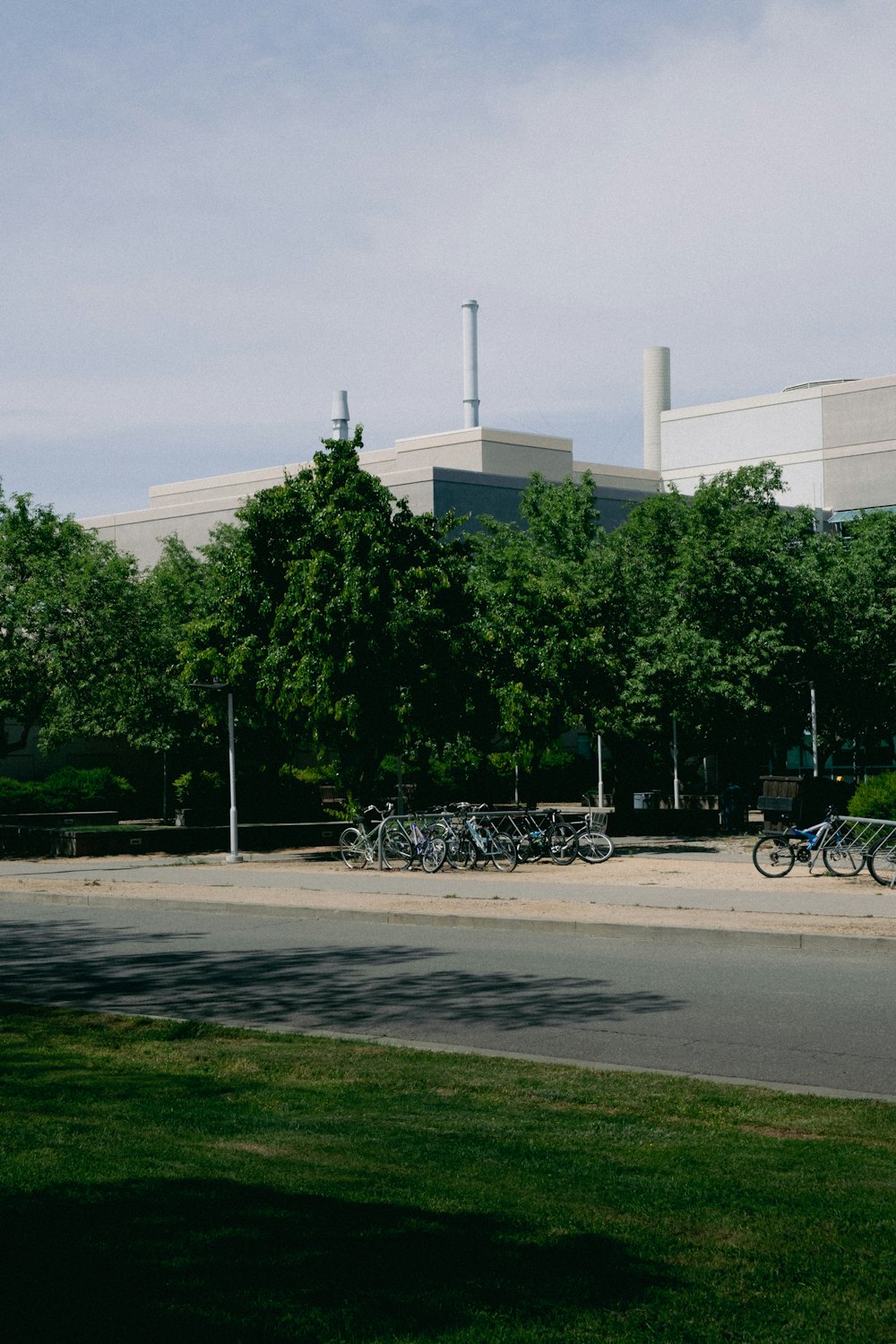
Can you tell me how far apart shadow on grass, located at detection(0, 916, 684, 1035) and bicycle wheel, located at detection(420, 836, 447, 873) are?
10141 millimetres

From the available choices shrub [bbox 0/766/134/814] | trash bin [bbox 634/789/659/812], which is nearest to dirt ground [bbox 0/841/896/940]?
shrub [bbox 0/766/134/814]

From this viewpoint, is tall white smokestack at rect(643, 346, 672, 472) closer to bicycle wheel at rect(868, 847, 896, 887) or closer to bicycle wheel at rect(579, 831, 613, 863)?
bicycle wheel at rect(579, 831, 613, 863)

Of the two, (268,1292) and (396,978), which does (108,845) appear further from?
(268,1292)

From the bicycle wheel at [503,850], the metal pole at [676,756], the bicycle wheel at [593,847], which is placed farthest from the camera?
the metal pole at [676,756]

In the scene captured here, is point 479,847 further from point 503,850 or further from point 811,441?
point 811,441

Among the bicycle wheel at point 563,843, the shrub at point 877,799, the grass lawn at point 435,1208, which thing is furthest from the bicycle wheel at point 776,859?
the grass lawn at point 435,1208

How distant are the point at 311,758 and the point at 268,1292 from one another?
50955 mm

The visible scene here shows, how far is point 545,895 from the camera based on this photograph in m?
19.6

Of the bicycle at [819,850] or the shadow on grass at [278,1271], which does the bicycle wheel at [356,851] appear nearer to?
the bicycle at [819,850]

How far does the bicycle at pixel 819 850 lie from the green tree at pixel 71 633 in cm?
1631

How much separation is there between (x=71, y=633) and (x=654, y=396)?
6099cm

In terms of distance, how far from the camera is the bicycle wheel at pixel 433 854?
2486cm

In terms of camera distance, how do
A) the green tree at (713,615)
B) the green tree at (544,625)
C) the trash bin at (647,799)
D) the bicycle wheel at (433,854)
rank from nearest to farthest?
1. the bicycle wheel at (433,854)
2. the green tree at (544,625)
3. the green tree at (713,615)
4. the trash bin at (647,799)

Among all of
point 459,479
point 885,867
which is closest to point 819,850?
point 885,867
